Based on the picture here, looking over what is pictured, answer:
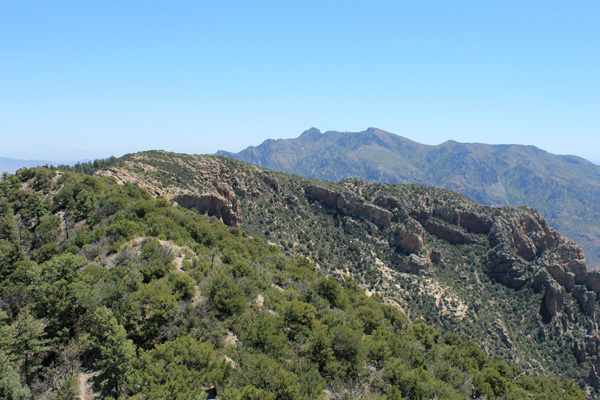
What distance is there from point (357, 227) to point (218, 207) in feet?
112

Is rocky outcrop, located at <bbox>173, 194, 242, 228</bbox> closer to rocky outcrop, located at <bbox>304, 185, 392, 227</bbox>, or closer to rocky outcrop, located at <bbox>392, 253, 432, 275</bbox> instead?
rocky outcrop, located at <bbox>304, 185, 392, 227</bbox>

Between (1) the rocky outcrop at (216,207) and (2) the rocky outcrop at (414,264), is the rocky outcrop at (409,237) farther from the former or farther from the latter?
(1) the rocky outcrop at (216,207)

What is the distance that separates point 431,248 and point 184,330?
2873 inches

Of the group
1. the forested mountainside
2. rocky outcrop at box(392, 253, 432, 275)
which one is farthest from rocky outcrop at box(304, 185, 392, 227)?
the forested mountainside

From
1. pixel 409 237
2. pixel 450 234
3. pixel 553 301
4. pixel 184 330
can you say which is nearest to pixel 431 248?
pixel 409 237

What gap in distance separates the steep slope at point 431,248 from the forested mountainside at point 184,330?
2914 centimetres

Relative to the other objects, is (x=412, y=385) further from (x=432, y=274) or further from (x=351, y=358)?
(x=432, y=274)

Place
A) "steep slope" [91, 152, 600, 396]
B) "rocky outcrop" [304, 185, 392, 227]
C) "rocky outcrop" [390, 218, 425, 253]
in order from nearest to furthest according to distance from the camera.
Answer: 1. "steep slope" [91, 152, 600, 396]
2. "rocky outcrop" [390, 218, 425, 253]
3. "rocky outcrop" [304, 185, 392, 227]

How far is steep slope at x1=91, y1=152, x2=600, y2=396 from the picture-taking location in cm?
6106

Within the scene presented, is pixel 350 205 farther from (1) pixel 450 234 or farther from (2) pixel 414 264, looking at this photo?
(1) pixel 450 234

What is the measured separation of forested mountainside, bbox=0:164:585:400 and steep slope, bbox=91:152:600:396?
2914cm

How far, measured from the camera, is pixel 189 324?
779 inches

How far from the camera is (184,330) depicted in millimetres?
19031

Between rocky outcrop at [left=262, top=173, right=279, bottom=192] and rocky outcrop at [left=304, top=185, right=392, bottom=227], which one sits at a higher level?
rocky outcrop at [left=262, top=173, right=279, bottom=192]
